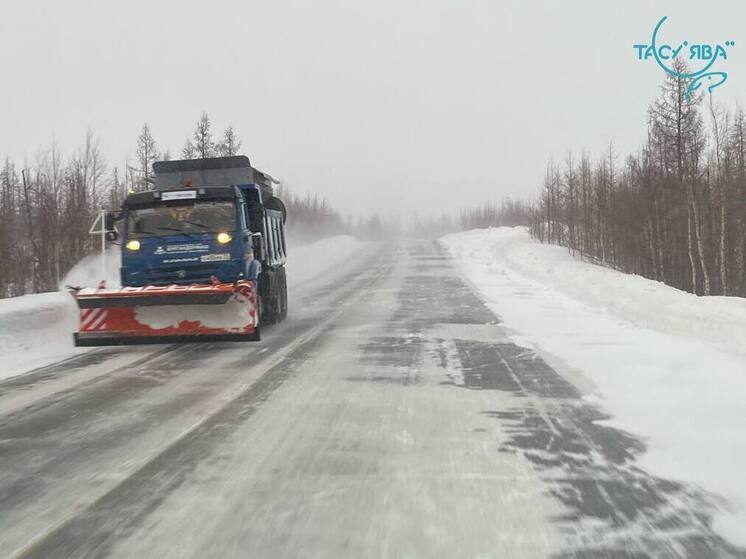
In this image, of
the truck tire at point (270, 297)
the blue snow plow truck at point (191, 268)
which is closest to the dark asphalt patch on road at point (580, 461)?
the blue snow plow truck at point (191, 268)

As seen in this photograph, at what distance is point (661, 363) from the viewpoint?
700 cm

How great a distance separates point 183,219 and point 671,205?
106 feet

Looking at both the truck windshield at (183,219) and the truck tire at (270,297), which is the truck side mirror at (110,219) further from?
the truck tire at (270,297)

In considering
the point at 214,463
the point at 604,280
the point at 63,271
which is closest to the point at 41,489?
the point at 214,463

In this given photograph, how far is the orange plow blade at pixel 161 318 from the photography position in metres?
8.50

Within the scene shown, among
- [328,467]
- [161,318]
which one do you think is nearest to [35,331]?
[161,318]

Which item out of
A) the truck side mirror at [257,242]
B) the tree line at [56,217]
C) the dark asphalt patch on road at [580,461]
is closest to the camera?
the dark asphalt patch on road at [580,461]

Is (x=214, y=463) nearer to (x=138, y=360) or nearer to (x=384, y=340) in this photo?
(x=138, y=360)

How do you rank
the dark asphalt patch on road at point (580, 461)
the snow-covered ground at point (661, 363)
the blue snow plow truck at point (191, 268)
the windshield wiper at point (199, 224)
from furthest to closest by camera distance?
the windshield wiper at point (199, 224) → the blue snow plow truck at point (191, 268) → the snow-covered ground at point (661, 363) → the dark asphalt patch on road at point (580, 461)

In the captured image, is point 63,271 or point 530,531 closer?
point 530,531

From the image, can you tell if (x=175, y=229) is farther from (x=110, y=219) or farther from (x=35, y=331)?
(x=35, y=331)

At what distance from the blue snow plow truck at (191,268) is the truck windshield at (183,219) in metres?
0.02

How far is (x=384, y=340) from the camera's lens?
30.9 feet

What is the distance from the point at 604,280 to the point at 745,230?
2274cm
